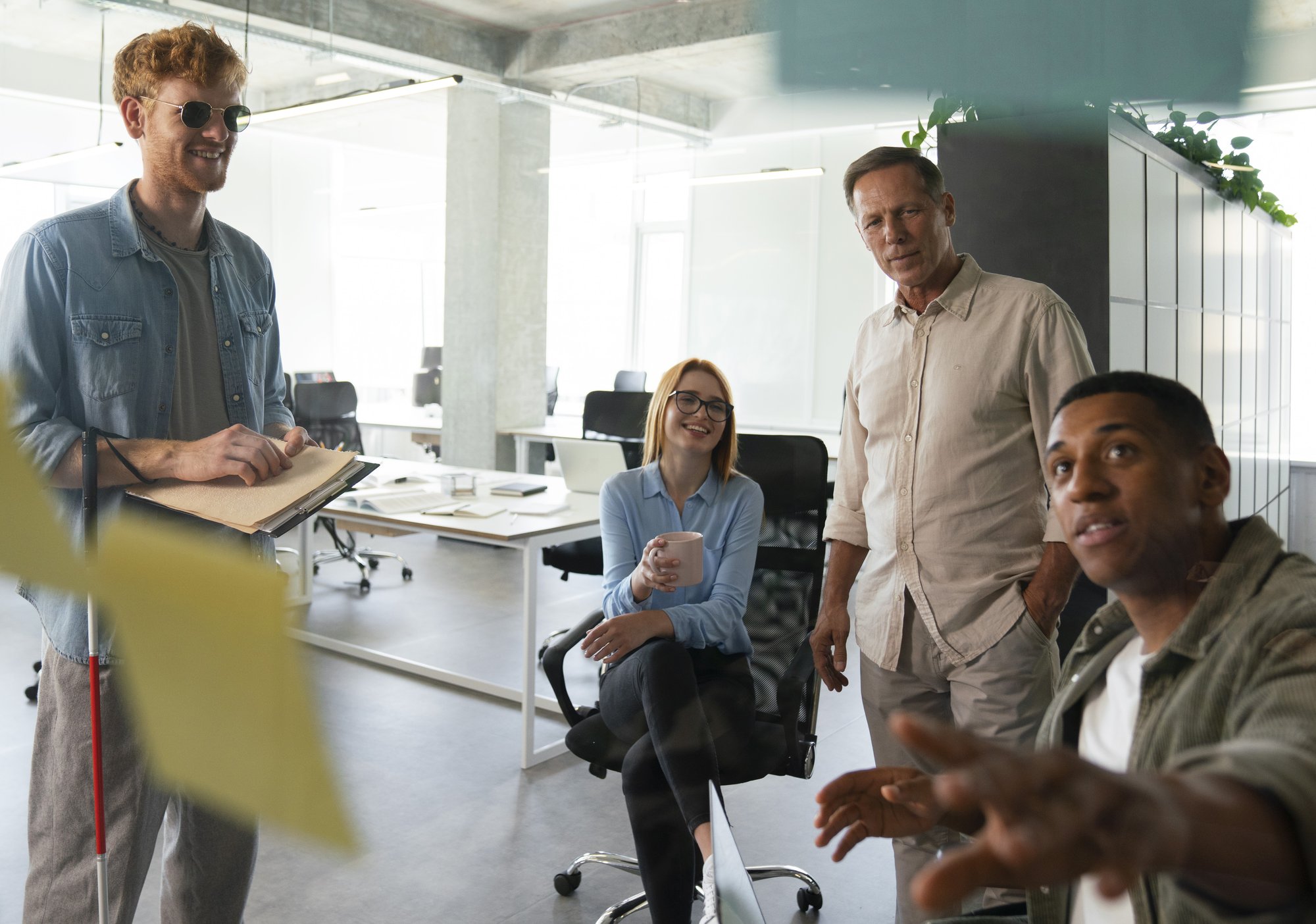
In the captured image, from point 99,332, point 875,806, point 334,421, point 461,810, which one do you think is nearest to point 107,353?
point 99,332

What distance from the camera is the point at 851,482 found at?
1.09 m

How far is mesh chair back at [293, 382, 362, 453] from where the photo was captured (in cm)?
407

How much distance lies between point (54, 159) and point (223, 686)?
0.29 metres

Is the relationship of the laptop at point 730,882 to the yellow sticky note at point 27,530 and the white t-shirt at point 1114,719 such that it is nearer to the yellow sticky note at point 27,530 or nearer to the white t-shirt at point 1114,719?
the white t-shirt at point 1114,719

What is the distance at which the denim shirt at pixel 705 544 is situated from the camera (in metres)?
1.23

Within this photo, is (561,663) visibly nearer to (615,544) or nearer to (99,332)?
(615,544)

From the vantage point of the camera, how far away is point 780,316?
511 cm

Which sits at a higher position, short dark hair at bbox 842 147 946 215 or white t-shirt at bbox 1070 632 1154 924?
short dark hair at bbox 842 147 946 215

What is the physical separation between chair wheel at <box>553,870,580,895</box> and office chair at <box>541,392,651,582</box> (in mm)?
1444

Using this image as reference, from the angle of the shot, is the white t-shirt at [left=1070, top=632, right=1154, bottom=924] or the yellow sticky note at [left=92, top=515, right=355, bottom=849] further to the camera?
the white t-shirt at [left=1070, top=632, right=1154, bottom=924]

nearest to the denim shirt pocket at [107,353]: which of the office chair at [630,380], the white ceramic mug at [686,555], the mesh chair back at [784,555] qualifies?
the white ceramic mug at [686,555]

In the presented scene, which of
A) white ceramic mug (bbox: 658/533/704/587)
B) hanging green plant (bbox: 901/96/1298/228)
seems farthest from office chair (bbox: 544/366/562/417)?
hanging green plant (bbox: 901/96/1298/228)

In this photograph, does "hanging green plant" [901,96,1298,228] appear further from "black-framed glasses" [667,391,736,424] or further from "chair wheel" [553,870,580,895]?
"chair wheel" [553,870,580,895]

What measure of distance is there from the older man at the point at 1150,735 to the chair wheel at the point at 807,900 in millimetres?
645
